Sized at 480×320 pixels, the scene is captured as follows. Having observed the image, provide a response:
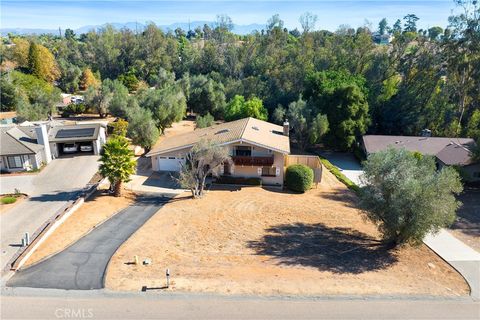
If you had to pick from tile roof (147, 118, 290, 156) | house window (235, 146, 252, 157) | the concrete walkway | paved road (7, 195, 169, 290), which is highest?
tile roof (147, 118, 290, 156)

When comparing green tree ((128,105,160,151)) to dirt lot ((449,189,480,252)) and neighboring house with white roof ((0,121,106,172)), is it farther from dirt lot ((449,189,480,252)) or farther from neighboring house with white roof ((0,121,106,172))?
dirt lot ((449,189,480,252))

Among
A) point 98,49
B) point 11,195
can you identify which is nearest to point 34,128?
point 11,195

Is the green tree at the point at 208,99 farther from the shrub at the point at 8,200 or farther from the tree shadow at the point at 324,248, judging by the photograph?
the tree shadow at the point at 324,248

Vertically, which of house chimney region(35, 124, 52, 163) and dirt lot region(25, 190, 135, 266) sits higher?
house chimney region(35, 124, 52, 163)

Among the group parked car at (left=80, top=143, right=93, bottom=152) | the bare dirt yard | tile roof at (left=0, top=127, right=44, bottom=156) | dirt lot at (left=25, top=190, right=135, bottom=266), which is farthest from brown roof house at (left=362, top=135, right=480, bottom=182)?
tile roof at (left=0, top=127, right=44, bottom=156)

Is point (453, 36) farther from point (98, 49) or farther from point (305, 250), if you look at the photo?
point (98, 49)

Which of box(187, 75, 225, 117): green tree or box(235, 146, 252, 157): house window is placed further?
box(187, 75, 225, 117): green tree
